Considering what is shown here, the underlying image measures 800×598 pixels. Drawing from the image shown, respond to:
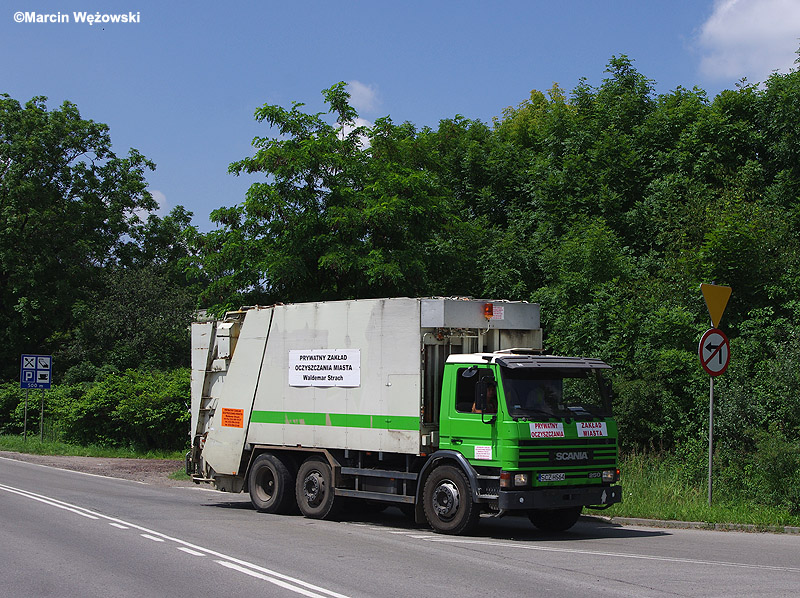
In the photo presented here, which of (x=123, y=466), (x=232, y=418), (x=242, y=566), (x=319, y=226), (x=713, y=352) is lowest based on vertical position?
(x=123, y=466)

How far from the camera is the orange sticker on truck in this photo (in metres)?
15.5

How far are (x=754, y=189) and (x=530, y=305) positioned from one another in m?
11.6

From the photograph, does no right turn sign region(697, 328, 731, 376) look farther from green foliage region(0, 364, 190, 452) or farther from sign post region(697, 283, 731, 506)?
green foliage region(0, 364, 190, 452)

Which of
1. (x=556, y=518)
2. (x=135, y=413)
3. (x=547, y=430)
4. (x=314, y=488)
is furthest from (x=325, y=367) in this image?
(x=135, y=413)

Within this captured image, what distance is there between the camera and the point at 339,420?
13.8 m

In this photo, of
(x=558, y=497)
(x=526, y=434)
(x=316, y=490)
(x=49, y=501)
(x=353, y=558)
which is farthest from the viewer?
(x=49, y=501)

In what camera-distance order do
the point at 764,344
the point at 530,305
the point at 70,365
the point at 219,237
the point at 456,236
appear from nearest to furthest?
the point at 530,305
the point at 764,344
the point at 219,237
the point at 456,236
the point at 70,365

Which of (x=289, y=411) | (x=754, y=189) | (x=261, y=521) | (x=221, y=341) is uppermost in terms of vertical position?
(x=754, y=189)

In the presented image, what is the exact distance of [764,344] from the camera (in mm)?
17625

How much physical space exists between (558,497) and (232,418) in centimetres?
645

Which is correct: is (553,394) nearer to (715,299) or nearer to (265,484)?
(715,299)

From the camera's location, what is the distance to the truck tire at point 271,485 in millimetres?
14641

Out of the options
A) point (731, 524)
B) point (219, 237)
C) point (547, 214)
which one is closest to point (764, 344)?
point (731, 524)

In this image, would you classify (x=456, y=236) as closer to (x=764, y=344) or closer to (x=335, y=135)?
(x=335, y=135)
